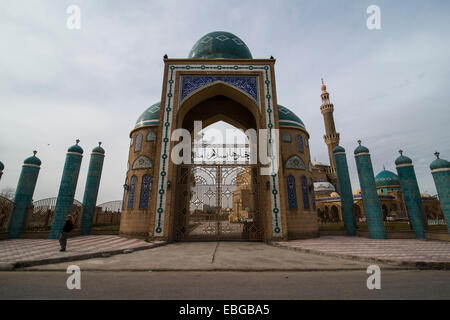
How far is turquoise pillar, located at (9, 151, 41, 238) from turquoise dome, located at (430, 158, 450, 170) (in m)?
17.3

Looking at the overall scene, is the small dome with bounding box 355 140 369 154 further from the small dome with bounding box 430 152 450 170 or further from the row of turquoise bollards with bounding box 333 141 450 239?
the small dome with bounding box 430 152 450 170

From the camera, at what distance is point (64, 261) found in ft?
15.4

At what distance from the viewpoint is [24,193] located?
31.1 feet

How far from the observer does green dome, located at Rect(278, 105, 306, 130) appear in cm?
1095

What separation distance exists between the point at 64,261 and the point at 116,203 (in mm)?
9642

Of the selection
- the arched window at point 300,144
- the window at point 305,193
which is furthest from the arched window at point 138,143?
the window at point 305,193

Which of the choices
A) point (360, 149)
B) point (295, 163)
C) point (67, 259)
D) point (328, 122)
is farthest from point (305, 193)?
point (328, 122)

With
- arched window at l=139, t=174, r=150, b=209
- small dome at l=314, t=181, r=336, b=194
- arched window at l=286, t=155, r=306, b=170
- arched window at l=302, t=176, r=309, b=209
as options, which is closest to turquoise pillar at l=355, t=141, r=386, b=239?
arched window at l=302, t=176, r=309, b=209

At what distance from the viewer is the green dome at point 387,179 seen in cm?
3030
